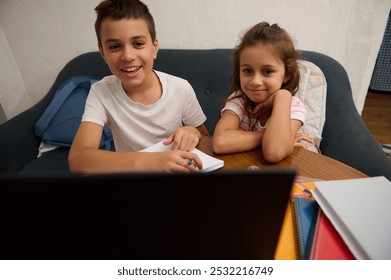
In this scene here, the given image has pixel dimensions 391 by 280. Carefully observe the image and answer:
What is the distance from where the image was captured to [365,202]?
0.48 meters

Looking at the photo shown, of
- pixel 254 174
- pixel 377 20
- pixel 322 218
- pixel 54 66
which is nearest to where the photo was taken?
pixel 254 174

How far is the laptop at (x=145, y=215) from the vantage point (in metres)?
0.20

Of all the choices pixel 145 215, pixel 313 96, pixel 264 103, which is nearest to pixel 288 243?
pixel 145 215

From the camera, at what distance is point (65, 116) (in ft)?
5.01

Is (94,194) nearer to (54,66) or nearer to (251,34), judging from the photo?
(251,34)

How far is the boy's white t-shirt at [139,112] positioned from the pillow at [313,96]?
558mm

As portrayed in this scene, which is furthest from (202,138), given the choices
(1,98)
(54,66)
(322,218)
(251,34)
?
(1,98)

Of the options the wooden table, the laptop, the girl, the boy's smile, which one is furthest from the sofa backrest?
the laptop

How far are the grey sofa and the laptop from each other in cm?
78

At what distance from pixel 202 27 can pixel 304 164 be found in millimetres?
1241

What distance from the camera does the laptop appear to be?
0.20 metres

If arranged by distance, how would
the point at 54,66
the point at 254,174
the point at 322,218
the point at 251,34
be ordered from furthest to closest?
the point at 54,66, the point at 251,34, the point at 322,218, the point at 254,174

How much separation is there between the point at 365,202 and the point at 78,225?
0.51 m

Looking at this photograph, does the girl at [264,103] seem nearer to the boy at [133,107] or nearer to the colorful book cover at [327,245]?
the boy at [133,107]
